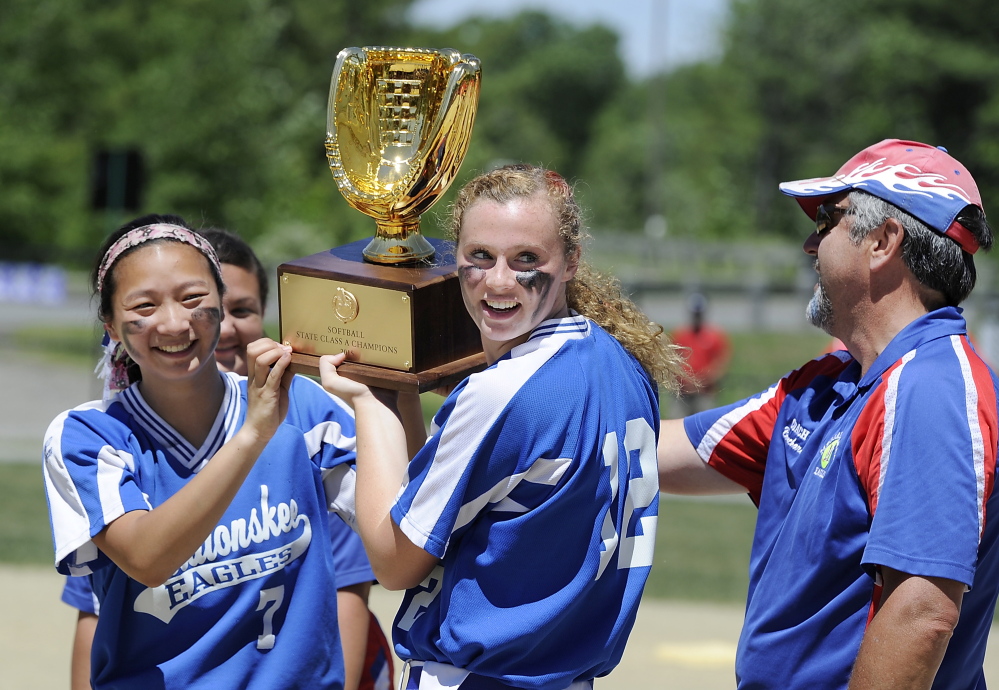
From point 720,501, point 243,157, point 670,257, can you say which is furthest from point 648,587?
point 670,257

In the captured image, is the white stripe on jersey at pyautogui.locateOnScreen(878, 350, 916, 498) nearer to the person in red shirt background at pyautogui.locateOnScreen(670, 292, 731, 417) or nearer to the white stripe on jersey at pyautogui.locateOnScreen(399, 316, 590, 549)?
the white stripe on jersey at pyautogui.locateOnScreen(399, 316, 590, 549)

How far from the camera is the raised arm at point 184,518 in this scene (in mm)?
2047

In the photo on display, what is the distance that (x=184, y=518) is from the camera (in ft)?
6.70

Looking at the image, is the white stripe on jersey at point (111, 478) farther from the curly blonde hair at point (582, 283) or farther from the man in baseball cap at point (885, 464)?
the man in baseball cap at point (885, 464)

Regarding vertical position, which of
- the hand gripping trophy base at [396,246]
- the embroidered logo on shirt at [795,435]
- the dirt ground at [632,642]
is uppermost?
the hand gripping trophy base at [396,246]

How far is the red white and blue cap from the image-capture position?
6.89 ft

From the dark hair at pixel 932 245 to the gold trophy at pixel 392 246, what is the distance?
0.86 m

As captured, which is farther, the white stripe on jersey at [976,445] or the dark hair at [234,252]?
the dark hair at [234,252]

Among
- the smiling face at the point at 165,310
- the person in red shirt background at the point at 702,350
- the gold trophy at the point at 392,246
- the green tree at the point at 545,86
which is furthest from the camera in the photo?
the green tree at the point at 545,86

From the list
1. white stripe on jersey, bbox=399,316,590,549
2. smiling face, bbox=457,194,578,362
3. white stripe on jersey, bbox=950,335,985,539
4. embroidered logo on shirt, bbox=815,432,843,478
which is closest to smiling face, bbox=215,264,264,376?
smiling face, bbox=457,194,578,362

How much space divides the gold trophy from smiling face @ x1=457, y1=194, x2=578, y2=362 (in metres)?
0.28

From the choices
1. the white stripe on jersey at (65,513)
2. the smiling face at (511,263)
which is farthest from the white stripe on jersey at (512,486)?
the white stripe on jersey at (65,513)

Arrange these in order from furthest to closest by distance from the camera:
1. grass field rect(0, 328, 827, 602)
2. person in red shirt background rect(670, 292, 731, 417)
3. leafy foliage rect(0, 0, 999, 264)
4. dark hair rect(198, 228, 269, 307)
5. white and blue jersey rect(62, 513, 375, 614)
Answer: leafy foliage rect(0, 0, 999, 264)
person in red shirt background rect(670, 292, 731, 417)
grass field rect(0, 328, 827, 602)
dark hair rect(198, 228, 269, 307)
white and blue jersey rect(62, 513, 375, 614)

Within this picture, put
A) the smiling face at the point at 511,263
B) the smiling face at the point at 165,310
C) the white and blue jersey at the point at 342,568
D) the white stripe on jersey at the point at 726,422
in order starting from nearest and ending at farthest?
the smiling face at the point at 511,263 < the smiling face at the point at 165,310 < the white stripe on jersey at the point at 726,422 < the white and blue jersey at the point at 342,568
